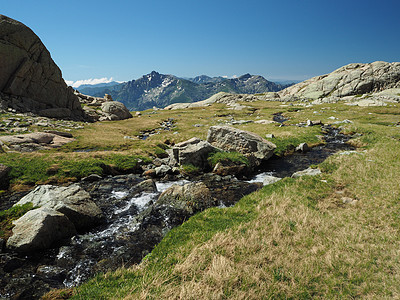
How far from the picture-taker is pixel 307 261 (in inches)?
322

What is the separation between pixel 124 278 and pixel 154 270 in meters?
1.27

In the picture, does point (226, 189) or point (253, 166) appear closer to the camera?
point (226, 189)

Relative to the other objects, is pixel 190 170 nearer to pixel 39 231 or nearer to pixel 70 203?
pixel 70 203

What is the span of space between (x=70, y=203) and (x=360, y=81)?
191402 millimetres

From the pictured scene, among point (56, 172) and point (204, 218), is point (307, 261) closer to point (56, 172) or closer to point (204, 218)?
point (204, 218)

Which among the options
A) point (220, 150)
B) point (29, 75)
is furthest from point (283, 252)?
point (29, 75)

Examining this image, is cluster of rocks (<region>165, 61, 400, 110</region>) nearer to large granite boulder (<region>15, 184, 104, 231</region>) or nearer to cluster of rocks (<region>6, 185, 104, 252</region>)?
large granite boulder (<region>15, 184, 104, 231</region>)

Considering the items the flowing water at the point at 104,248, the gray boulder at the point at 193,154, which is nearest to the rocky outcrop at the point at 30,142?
the flowing water at the point at 104,248

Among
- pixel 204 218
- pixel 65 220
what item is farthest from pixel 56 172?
pixel 204 218

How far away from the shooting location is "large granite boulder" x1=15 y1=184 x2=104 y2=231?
12117 millimetres

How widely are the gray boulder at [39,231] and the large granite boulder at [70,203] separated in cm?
76

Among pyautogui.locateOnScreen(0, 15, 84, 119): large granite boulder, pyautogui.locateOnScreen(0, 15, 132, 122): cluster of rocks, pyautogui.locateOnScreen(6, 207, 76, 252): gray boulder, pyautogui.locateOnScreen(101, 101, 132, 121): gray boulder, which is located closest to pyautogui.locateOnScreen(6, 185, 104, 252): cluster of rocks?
pyautogui.locateOnScreen(6, 207, 76, 252): gray boulder

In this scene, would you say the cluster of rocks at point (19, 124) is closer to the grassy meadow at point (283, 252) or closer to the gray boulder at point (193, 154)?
the gray boulder at point (193, 154)

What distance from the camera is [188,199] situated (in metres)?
15.4
